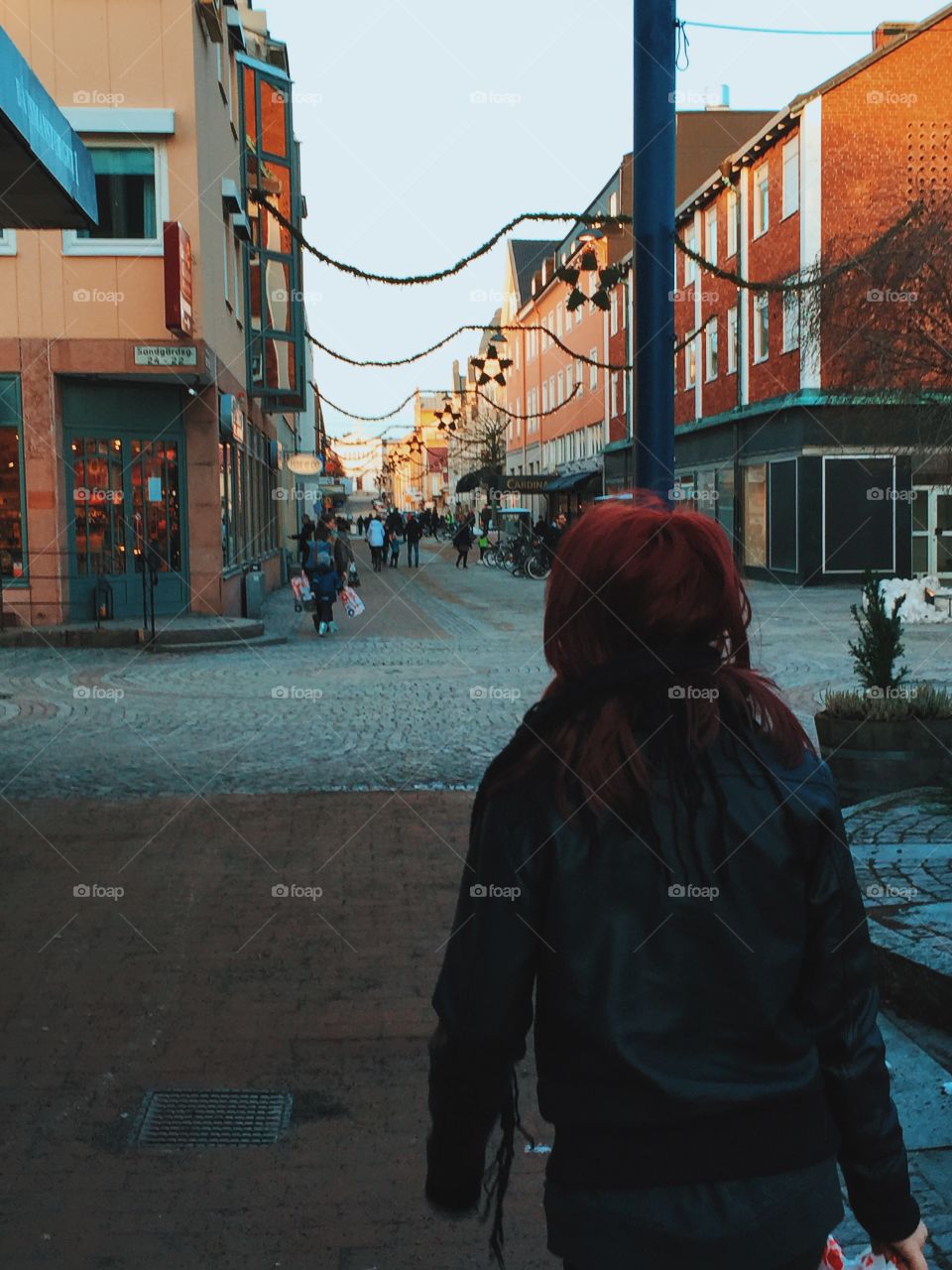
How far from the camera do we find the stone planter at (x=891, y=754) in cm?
780

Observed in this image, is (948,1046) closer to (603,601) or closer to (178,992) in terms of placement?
(178,992)

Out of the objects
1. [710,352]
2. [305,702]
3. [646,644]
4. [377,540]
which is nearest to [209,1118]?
[646,644]

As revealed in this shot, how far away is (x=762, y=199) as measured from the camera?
3303 centimetres

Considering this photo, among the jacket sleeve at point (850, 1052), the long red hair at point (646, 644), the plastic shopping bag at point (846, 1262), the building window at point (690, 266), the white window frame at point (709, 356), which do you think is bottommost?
the plastic shopping bag at point (846, 1262)

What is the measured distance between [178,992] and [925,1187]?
282cm

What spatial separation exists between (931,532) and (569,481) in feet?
81.8

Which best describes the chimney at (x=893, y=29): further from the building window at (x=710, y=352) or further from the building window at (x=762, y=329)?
the building window at (x=710, y=352)

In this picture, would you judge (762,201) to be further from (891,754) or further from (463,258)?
(891,754)

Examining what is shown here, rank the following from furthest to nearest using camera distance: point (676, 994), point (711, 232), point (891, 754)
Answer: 1. point (711, 232)
2. point (891, 754)
3. point (676, 994)

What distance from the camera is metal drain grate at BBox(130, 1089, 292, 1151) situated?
3.95 m

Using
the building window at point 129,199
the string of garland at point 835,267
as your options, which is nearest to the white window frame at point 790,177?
the string of garland at point 835,267

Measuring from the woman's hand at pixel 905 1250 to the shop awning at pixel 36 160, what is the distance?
22.8 feet

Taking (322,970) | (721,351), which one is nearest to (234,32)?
(721,351)

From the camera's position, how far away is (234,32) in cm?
2545
